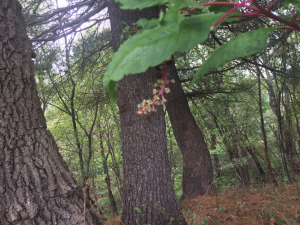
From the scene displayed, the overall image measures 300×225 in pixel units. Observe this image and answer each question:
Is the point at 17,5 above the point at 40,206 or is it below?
above

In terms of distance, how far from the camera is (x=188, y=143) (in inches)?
215

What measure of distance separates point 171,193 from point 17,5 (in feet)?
10.2

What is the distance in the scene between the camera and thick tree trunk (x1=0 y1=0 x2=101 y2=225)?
5.80 feet

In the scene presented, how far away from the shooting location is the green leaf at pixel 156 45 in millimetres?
433

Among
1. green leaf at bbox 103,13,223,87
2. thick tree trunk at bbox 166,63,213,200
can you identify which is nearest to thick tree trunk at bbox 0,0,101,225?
green leaf at bbox 103,13,223,87

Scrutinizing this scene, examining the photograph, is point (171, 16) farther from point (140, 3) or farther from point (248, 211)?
point (248, 211)

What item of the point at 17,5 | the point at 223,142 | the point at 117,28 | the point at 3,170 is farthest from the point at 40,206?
the point at 223,142

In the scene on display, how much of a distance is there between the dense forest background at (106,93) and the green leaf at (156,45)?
2476 mm

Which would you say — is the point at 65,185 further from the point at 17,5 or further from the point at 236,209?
the point at 236,209

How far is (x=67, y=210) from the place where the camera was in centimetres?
185

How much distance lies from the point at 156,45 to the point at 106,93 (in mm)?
5416

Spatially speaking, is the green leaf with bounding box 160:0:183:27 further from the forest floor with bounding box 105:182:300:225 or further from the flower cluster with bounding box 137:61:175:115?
the forest floor with bounding box 105:182:300:225

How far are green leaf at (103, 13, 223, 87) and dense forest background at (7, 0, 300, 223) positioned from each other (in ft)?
8.12

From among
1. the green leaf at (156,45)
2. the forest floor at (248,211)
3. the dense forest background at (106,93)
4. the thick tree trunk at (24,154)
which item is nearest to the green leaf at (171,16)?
the green leaf at (156,45)
